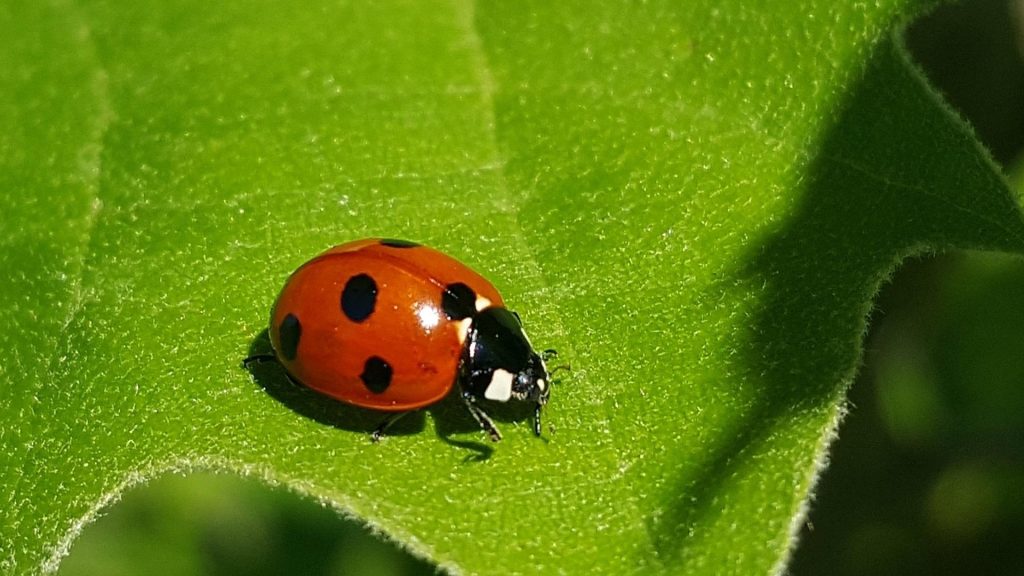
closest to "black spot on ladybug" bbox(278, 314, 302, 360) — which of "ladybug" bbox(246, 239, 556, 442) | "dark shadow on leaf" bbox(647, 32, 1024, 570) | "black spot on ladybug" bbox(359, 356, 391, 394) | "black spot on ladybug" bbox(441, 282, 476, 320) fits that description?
"ladybug" bbox(246, 239, 556, 442)

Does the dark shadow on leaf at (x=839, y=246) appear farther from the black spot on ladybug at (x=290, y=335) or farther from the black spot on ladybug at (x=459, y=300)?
the black spot on ladybug at (x=290, y=335)

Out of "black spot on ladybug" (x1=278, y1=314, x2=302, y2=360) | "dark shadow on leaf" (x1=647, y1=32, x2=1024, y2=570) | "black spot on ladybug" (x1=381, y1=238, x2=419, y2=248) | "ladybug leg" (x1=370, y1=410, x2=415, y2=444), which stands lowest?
"ladybug leg" (x1=370, y1=410, x2=415, y2=444)

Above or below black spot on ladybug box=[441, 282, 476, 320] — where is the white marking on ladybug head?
below

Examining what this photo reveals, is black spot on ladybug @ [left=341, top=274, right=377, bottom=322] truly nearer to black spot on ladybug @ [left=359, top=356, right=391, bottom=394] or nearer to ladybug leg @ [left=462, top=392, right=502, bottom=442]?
black spot on ladybug @ [left=359, top=356, right=391, bottom=394]

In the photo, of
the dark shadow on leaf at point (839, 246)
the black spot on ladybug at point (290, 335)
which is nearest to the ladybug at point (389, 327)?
the black spot on ladybug at point (290, 335)

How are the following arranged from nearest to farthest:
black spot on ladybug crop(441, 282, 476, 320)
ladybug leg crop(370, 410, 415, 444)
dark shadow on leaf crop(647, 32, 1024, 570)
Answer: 1. dark shadow on leaf crop(647, 32, 1024, 570)
2. ladybug leg crop(370, 410, 415, 444)
3. black spot on ladybug crop(441, 282, 476, 320)

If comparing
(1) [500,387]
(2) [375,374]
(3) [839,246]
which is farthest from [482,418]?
(3) [839,246]

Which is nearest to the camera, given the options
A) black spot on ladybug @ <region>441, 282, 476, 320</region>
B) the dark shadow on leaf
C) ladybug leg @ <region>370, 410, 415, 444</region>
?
the dark shadow on leaf
